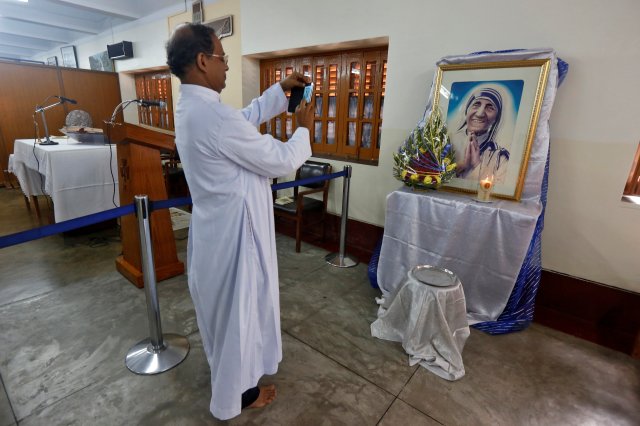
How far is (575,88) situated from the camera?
2100 millimetres

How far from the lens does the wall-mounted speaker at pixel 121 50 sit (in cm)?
575

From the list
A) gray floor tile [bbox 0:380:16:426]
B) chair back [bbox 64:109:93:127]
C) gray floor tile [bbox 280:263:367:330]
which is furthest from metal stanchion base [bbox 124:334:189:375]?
chair back [bbox 64:109:93:127]

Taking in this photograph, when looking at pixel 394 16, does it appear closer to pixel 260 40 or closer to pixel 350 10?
pixel 350 10

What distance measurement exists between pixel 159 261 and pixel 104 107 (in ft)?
17.9

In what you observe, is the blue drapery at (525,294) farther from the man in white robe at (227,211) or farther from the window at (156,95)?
the window at (156,95)

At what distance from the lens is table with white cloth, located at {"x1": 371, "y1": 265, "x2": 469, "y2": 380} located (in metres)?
1.83

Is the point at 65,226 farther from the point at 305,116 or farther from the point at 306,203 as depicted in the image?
the point at 306,203

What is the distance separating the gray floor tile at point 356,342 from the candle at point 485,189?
111 centimetres

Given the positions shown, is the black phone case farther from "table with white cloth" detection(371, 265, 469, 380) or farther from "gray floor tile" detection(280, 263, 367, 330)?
"gray floor tile" detection(280, 263, 367, 330)

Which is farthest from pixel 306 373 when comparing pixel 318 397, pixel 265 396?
pixel 265 396

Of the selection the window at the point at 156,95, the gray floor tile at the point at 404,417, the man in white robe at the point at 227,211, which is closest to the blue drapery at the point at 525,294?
the gray floor tile at the point at 404,417

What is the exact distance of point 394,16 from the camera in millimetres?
2719

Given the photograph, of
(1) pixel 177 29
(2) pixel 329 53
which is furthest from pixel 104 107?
(1) pixel 177 29

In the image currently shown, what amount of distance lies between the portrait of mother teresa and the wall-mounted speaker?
6.00m
